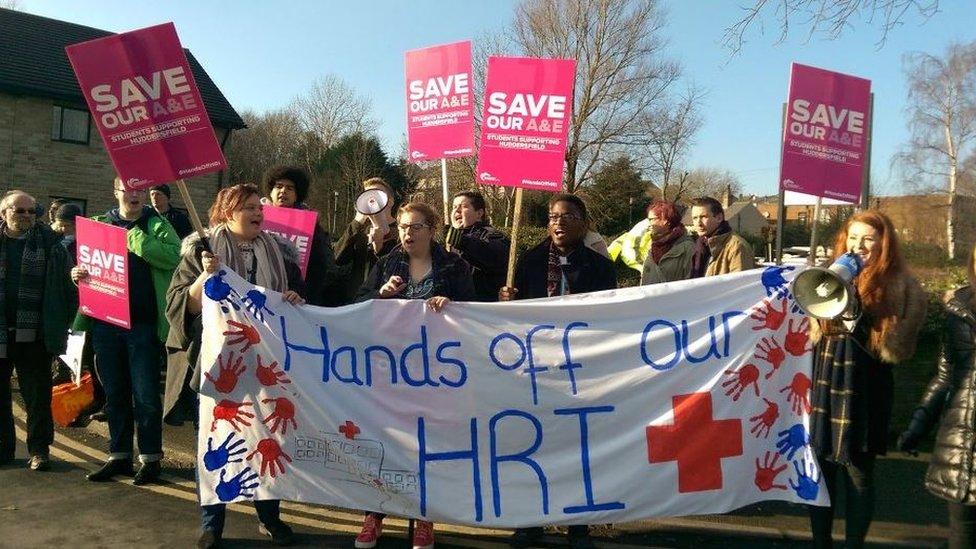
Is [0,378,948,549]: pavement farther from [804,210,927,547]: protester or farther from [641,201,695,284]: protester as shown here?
[641,201,695,284]: protester

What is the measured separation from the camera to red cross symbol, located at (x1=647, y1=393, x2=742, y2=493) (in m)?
3.90

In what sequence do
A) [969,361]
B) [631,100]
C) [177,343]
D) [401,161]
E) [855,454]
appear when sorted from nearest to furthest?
1. [969,361]
2. [855,454]
3. [177,343]
4. [631,100]
5. [401,161]

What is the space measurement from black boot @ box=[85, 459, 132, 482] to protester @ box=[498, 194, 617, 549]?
9.31 feet

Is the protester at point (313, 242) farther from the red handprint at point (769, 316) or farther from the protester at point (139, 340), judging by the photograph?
the red handprint at point (769, 316)

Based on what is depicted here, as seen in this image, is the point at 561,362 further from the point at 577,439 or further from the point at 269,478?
the point at 269,478

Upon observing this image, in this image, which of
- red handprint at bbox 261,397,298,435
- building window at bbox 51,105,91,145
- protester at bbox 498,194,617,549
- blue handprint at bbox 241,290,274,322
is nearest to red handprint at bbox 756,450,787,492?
protester at bbox 498,194,617,549

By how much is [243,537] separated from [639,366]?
7.94ft

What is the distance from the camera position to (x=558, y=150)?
17.2 ft

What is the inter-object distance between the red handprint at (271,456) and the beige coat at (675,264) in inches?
109

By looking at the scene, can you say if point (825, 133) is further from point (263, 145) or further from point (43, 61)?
point (263, 145)

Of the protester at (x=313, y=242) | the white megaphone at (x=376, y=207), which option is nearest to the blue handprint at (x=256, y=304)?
the white megaphone at (x=376, y=207)

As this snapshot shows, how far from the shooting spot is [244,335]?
13.4 ft

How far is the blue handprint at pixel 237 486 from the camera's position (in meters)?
3.98

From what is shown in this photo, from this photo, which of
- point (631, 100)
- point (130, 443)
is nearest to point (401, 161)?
point (631, 100)
